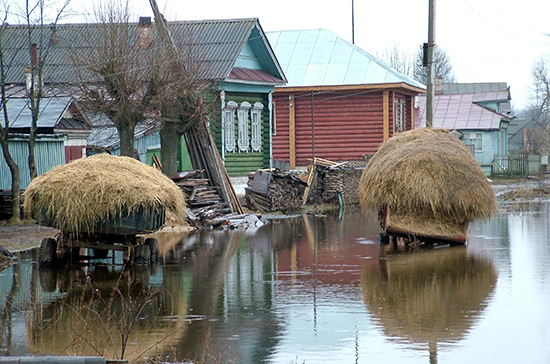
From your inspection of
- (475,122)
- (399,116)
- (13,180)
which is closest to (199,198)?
(13,180)

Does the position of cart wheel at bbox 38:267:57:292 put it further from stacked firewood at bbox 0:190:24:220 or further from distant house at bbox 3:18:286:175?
distant house at bbox 3:18:286:175

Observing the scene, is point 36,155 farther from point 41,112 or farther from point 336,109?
point 336,109

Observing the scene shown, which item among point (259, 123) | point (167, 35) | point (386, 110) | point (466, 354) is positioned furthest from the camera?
point (386, 110)

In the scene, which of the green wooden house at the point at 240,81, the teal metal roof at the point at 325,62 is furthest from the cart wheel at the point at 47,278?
the teal metal roof at the point at 325,62

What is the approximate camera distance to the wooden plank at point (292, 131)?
109ft

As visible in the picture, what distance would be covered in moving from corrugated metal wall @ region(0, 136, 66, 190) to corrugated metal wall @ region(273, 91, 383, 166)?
14.4 meters

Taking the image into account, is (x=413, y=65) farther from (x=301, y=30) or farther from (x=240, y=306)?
(x=240, y=306)

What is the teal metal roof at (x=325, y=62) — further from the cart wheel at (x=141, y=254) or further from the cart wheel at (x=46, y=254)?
A: the cart wheel at (x=46, y=254)

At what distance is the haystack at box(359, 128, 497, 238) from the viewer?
14281mm

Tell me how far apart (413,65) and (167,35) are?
60510 millimetres

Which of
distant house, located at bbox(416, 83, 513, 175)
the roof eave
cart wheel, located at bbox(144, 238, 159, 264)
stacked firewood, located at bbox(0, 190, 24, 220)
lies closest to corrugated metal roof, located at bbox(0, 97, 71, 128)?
stacked firewood, located at bbox(0, 190, 24, 220)

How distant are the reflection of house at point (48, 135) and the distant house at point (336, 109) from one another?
1311cm

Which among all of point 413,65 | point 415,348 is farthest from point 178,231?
point 413,65

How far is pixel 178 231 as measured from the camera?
19.3 meters
